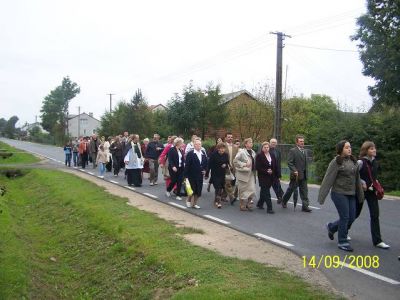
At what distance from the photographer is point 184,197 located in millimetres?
14180

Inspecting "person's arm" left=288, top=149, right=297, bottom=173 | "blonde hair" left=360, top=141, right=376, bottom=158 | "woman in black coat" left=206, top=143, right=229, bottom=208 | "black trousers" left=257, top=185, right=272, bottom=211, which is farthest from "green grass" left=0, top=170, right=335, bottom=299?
"person's arm" left=288, top=149, right=297, bottom=173

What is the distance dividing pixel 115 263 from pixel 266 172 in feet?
14.8

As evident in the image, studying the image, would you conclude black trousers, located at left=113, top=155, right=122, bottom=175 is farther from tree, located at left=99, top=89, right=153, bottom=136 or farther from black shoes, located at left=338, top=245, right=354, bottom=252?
tree, located at left=99, top=89, right=153, bottom=136

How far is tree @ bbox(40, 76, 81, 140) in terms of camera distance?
4195 inches

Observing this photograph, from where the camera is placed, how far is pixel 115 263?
8.35m

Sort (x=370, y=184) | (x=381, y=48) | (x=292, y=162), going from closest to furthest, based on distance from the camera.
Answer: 1. (x=370, y=184)
2. (x=292, y=162)
3. (x=381, y=48)

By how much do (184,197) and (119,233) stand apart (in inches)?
189

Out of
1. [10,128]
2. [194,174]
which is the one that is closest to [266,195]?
[194,174]

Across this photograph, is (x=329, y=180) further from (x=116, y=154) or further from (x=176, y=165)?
(x=116, y=154)

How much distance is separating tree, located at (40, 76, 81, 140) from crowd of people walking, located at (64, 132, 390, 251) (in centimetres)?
9256

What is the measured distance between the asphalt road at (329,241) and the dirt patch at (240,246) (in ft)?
0.59

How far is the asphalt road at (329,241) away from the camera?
20.0 ft

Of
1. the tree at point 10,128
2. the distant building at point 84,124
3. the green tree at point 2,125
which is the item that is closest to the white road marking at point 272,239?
the distant building at point 84,124

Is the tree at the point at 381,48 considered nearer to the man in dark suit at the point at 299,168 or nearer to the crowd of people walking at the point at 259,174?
the crowd of people walking at the point at 259,174
